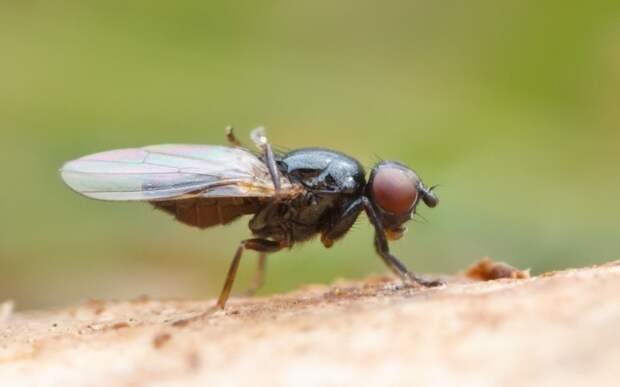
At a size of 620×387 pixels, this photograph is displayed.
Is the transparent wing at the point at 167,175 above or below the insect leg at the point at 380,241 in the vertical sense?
above

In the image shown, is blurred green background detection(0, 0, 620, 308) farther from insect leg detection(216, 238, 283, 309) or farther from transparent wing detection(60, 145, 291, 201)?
transparent wing detection(60, 145, 291, 201)

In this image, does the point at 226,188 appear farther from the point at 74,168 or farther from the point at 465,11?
the point at 465,11

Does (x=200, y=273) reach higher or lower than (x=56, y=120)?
lower

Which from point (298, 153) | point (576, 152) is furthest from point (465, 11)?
point (298, 153)

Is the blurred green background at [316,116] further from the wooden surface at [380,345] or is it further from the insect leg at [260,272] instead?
the wooden surface at [380,345]

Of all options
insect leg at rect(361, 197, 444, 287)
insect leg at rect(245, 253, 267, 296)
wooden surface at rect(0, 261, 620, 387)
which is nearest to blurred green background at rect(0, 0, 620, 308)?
insect leg at rect(245, 253, 267, 296)

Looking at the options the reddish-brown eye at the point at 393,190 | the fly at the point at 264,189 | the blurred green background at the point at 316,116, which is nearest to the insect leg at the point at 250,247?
the fly at the point at 264,189

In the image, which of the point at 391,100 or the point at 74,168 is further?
the point at 391,100
